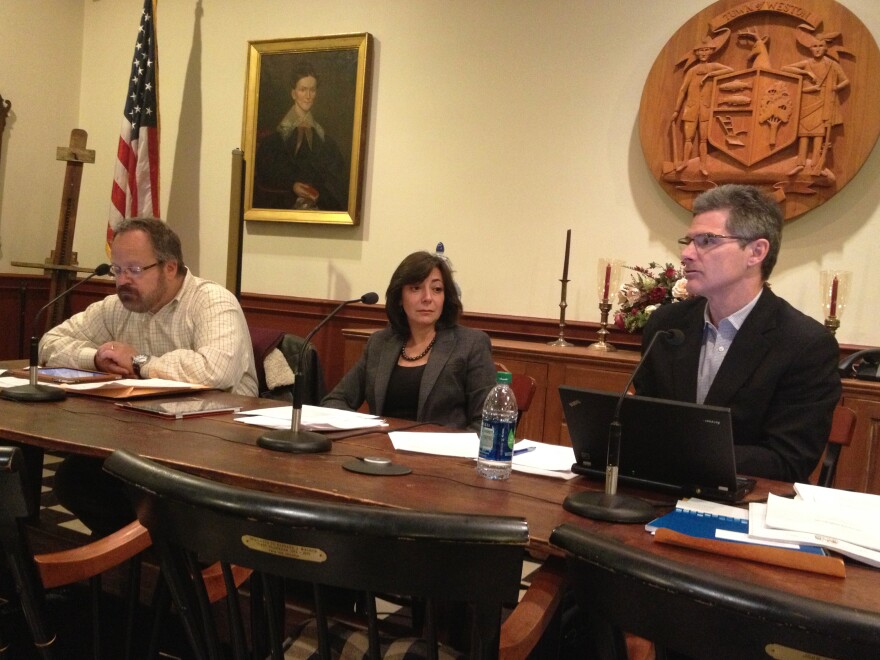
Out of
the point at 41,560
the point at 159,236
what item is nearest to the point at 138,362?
the point at 159,236

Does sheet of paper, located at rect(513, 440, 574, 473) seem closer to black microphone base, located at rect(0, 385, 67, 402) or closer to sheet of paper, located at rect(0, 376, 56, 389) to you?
black microphone base, located at rect(0, 385, 67, 402)

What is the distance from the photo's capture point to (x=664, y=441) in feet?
5.37

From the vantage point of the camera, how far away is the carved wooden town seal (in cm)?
387

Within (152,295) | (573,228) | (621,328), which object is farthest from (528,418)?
(152,295)

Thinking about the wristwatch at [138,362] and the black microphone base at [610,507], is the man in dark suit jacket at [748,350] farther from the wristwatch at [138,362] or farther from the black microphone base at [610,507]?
the wristwatch at [138,362]

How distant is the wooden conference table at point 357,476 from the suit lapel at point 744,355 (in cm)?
39

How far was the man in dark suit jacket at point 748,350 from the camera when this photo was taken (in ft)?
7.04

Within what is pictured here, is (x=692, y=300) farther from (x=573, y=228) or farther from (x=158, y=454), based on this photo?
(x=573, y=228)

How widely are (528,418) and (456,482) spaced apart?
7.09 ft

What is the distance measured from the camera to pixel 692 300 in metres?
2.56

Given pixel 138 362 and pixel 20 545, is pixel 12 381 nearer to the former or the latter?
pixel 138 362

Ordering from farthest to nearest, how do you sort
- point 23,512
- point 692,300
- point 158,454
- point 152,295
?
point 152,295 < point 692,300 < point 158,454 < point 23,512

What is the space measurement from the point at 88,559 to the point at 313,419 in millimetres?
989

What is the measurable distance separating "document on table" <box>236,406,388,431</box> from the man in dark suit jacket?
0.89 metres
